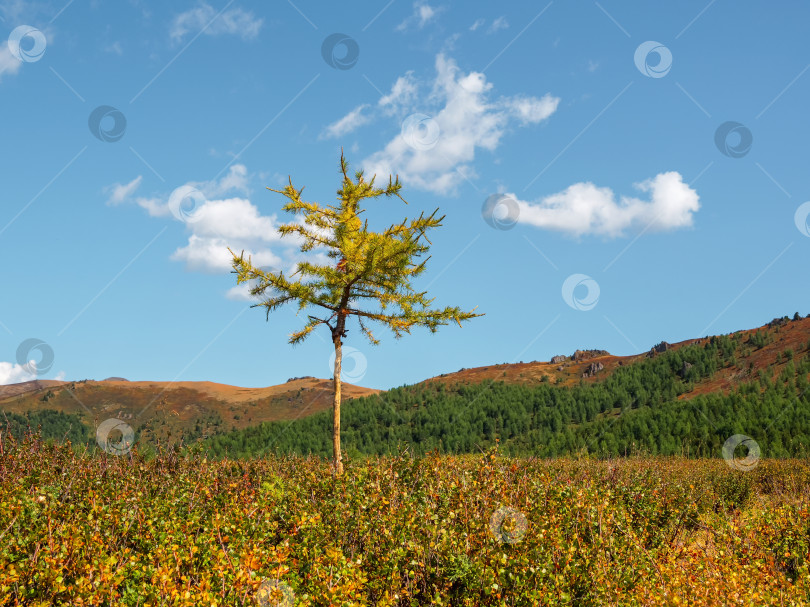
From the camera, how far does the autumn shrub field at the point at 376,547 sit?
505cm

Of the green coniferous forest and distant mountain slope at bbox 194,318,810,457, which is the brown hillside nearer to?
distant mountain slope at bbox 194,318,810,457

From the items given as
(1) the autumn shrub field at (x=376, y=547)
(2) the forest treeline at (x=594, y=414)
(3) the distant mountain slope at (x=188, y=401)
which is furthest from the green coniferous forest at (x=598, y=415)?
(1) the autumn shrub field at (x=376, y=547)

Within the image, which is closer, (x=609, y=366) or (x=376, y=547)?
(x=376, y=547)

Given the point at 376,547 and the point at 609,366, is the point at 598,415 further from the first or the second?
the point at 376,547

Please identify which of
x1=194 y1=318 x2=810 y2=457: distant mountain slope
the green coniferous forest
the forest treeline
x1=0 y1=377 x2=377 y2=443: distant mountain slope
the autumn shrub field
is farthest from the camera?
x1=0 y1=377 x2=377 y2=443: distant mountain slope

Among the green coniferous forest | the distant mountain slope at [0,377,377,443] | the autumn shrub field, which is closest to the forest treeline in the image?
the green coniferous forest

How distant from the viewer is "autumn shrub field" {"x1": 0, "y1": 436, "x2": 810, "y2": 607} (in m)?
5.05

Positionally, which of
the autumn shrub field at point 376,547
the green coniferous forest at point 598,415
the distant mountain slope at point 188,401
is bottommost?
the autumn shrub field at point 376,547

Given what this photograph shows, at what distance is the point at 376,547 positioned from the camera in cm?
650

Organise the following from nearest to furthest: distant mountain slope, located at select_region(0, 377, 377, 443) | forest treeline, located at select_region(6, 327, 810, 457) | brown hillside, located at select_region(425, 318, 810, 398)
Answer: forest treeline, located at select_region(6, 327, 810, 457) < brown hillside, located at select_region(425, 318, 810, 398) < distant mountain slope, located at select_region(0, 377, 377, 443)

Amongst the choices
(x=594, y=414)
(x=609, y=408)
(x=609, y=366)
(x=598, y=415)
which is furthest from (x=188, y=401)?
(x=609, y=366)

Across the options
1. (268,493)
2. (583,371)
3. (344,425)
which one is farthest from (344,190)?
(583,371)

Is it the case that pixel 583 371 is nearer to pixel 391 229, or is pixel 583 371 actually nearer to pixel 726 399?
pixel 726 399

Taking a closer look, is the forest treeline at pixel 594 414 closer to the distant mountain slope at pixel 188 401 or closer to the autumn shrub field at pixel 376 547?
the distant mountain slope at pixel 188 401
